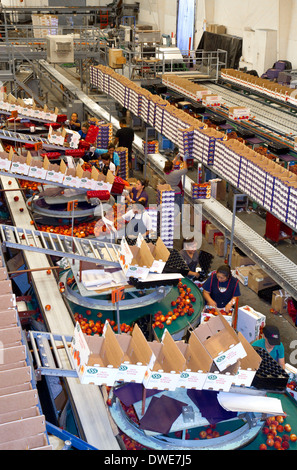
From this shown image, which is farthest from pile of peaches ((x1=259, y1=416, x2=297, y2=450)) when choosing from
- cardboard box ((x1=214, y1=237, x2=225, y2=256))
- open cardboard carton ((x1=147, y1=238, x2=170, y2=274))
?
cardboard box ((x1=214, y1=237, x2=225, y2=256))

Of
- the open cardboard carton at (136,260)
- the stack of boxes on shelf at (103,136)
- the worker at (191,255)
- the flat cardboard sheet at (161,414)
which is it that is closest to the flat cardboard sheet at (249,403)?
the flat cardboard sheet at (161,414)

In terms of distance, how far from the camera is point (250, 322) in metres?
6.99

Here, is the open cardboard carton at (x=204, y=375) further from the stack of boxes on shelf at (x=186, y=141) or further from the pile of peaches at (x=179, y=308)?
the stack of boxes on shelf at (x=186, y=141)

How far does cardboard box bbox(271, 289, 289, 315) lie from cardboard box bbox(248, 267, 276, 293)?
0.37m

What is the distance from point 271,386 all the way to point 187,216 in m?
5.83

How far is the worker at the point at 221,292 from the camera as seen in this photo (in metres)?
6.77

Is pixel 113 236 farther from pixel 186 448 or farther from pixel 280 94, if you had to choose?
pixel 280 94

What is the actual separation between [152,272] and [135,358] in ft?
5.66

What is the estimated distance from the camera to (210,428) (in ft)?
16.1

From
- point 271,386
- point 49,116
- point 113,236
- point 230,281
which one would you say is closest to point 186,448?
point 271,386

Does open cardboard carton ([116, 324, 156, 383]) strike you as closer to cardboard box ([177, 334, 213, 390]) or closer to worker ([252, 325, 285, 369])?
cardboard box ([177, 334, 213, 390])

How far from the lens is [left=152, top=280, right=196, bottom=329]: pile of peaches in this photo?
658cm

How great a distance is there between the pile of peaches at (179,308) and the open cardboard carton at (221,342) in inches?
54.0

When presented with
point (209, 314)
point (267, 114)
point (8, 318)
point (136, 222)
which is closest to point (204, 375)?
point (8, 318)
